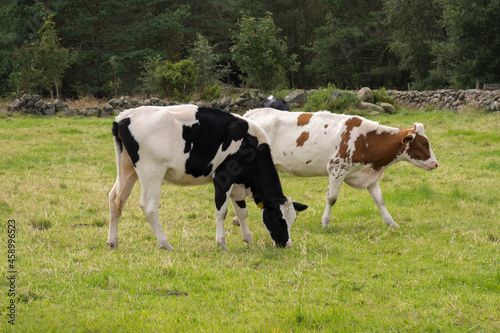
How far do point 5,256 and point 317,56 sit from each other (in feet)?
133

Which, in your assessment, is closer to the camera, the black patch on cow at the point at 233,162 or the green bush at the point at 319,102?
the black patch on cow at the point at 233,162

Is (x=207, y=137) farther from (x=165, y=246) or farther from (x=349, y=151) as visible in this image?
(x=349, y=151)

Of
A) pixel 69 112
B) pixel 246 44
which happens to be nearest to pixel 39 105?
pixel 69 112

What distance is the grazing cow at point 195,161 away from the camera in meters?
6.44

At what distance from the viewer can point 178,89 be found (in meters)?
26.6

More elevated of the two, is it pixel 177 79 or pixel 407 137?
pixel 407 137

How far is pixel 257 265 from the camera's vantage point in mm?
5789

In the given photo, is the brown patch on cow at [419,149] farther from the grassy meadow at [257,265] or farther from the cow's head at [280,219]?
the cow's head at [280,219]

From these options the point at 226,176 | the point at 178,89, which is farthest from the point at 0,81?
the point at 226,176

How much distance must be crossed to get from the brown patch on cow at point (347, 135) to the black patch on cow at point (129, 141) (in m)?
3.52

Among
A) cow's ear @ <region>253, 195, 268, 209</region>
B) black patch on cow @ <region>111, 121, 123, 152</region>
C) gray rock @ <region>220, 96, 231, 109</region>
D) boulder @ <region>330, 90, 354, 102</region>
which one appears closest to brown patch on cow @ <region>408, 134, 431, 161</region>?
cow's ear @ <region>253, 195, 268, 209</region>

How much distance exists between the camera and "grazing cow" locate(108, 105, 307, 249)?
21.1 feet

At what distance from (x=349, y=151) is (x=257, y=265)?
331 cm

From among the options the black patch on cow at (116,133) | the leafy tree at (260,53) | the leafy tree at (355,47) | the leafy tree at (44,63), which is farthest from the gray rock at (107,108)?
the leafy tree at (355,47)
